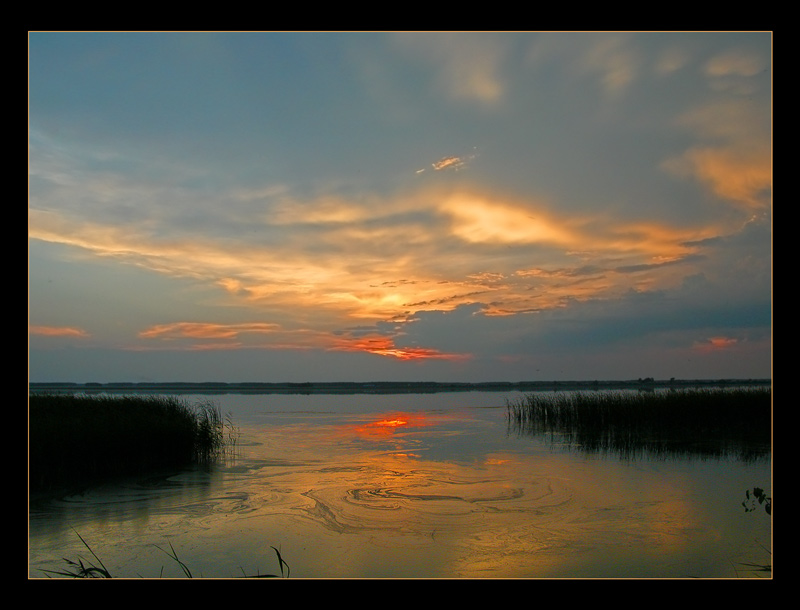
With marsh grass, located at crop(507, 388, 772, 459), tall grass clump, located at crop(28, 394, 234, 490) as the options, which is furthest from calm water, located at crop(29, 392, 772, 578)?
marsh grass, located at crop(507, 388, 772, 459)

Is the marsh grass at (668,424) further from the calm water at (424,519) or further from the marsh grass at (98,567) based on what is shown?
the marsh grass at (98,567)

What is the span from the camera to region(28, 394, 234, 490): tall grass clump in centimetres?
992

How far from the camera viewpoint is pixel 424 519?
7879 millimetres

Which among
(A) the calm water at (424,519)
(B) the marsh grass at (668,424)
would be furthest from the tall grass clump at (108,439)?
(B) the marsh grass at (668,424)

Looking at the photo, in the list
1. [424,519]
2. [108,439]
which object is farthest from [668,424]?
[108,439]

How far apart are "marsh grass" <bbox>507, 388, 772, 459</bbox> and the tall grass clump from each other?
8.86 metres

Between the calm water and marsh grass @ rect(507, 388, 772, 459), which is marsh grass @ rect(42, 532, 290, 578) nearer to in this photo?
the calm water

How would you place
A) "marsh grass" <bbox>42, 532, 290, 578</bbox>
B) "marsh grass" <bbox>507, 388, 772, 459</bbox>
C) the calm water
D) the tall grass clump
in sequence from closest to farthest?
"marsh grass" <bbox>42, 532, 290, 578</bbox> < the calm water < the tall grass clump < "marsh grass" <bbox>507, 388, 772, 459</bbox>

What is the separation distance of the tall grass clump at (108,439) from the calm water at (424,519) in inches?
31.7

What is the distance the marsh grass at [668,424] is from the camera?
574 inches

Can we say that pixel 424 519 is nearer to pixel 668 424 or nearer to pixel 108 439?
pixel 108 439

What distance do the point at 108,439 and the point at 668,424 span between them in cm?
1362
